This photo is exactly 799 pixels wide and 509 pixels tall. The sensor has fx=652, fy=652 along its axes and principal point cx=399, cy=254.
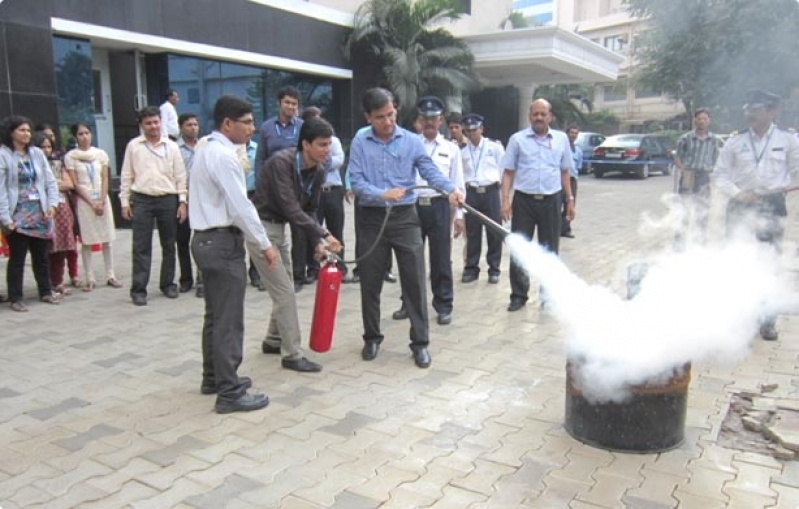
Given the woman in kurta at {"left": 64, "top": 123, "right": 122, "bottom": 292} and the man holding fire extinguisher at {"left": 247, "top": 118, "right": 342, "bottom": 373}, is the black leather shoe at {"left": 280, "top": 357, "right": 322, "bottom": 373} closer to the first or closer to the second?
the man holding fire extinguisher at {"left": 247, "top": 118, "right": 342, "bottom": 373}

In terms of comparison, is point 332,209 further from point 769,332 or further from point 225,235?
point 769,332

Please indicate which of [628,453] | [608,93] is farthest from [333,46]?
[608,93]

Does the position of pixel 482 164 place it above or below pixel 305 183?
above

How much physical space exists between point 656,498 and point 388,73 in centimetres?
1424

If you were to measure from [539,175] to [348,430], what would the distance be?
3.38 m

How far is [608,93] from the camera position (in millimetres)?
51969

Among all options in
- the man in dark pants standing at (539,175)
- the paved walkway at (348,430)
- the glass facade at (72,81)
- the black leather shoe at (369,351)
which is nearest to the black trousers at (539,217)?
→ the man in dark pants standing at (539,175)

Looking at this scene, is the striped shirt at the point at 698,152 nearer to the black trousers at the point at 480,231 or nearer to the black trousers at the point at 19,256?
the black trousers at the point at 480,231

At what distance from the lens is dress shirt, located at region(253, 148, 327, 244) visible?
15.0ft

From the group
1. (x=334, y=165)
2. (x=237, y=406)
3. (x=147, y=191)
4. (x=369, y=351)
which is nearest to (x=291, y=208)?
(x=369, y=351)

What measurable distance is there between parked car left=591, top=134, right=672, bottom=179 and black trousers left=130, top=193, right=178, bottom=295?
19.9 m

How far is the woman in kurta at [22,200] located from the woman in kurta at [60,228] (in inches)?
13.0

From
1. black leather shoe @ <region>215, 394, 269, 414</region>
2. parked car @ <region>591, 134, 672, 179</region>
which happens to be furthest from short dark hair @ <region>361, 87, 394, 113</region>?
parked car @ <region>591, 134, 672, 179</region>

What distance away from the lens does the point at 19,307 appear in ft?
20.9
